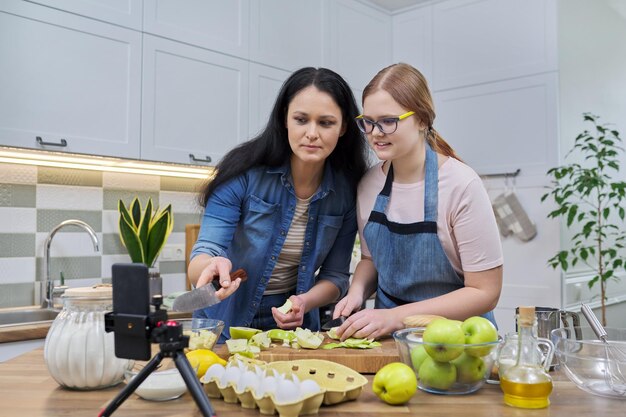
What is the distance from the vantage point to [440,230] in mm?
1498

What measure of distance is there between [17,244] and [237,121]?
45.9 inches

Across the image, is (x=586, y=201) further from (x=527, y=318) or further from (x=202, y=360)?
(x=202, y=360)

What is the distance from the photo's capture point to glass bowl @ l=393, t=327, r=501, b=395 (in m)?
0.98

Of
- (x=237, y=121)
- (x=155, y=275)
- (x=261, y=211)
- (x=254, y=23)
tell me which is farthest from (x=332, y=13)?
(x=261, y=211)

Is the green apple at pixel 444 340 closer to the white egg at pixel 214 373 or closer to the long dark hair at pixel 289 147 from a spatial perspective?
the white egg at pixel 214 373

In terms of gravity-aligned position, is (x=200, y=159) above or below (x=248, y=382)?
above

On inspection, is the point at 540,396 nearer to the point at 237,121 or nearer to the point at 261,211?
the point at 261,211

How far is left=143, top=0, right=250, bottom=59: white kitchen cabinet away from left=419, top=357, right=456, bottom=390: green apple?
83.2 inches

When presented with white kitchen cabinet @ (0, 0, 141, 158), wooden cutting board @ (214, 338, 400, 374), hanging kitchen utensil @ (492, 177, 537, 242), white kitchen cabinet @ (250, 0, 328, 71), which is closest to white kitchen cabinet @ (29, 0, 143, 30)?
white kitchen cabinet @ (0, 0, 141, 158)

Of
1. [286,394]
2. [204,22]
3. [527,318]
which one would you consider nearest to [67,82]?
[204,22]

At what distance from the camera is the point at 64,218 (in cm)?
265

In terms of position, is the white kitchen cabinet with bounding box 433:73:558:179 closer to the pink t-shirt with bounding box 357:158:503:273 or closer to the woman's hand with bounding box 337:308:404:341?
the pink t-shirt with bounding box 357:158:503:273

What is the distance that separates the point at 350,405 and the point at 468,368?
22cm

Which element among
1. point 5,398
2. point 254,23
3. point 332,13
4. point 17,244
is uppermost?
point 332,13
